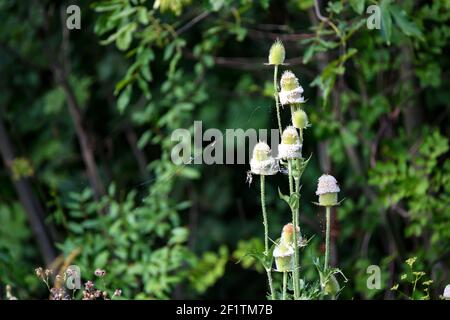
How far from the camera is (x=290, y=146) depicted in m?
1.78

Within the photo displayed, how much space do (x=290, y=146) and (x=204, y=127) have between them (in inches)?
95.7

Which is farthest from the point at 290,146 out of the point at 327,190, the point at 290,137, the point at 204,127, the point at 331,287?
the point at 204,127

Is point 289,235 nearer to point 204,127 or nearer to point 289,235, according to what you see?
point 289,235

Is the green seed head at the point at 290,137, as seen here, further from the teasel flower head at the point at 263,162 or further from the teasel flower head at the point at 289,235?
the teasel flower head at the point at 289,235

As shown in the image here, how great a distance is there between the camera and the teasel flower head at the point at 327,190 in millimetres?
1850

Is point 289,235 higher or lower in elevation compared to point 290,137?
lower

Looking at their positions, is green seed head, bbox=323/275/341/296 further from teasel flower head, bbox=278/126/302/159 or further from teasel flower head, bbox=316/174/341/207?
teasel flower head, bbox=278/126/302/159

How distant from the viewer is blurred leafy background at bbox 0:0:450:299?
2951mm

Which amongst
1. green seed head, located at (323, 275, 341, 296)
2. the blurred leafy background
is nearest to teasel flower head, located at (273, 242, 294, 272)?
green seed head, located at (323, 275, 341, 296)

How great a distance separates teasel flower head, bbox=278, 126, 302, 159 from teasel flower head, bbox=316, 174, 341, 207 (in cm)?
10

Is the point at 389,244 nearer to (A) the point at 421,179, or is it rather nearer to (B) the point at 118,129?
(A) the point at 421,179

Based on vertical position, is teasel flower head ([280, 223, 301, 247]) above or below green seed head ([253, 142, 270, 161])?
below

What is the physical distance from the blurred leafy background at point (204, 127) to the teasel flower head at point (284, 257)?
1.52 ft

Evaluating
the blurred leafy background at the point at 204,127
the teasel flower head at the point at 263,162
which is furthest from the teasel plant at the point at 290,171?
the blurred leafy background at the point at 204,127
